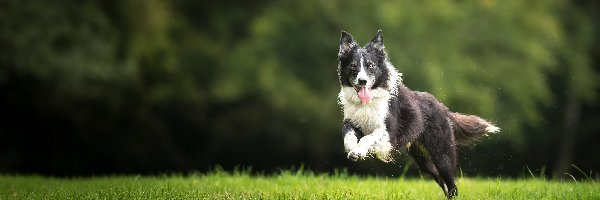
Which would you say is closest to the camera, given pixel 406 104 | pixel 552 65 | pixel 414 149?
pixel 406 104

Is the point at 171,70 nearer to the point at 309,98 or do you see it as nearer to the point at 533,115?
the point at 309,98

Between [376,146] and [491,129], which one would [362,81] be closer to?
[376,146]

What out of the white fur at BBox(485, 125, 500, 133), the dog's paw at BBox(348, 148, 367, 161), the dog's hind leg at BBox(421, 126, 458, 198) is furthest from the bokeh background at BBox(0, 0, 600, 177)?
the dog's paw at BBox(348, 148, 367, 161)

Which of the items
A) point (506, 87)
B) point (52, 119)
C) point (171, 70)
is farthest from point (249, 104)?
point (506, 87)

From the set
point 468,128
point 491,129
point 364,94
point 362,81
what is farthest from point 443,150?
point 362,81

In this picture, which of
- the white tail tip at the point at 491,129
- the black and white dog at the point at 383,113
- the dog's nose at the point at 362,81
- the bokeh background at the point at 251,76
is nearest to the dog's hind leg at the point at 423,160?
the black and white dog at the point at 383,113

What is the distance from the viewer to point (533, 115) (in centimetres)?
1592

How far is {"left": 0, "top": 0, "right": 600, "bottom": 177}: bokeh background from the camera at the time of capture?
1516 cm

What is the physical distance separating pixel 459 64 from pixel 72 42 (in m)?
6.96

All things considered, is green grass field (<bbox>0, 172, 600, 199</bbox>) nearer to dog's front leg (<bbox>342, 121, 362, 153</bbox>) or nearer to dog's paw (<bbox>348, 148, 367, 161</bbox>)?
dog's front leg (<bbox>342, 121, 362, 153</bbox>)

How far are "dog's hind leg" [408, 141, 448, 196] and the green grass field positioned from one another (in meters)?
0.24

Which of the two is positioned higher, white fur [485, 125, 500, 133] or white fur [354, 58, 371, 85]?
white fur [354, 58, 371, 85]

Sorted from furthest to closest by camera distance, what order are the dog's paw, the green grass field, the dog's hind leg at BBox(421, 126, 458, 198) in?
the green grass field < the dog's hind leg at BBox(421, 126, 458, 198) < the dog's paw

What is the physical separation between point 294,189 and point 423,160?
5.24ft
